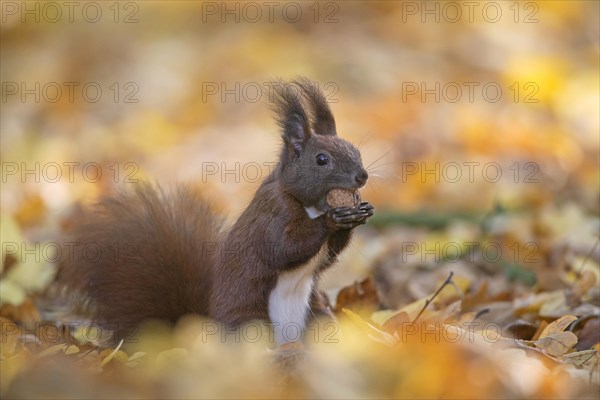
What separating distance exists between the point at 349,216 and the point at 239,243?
39 centimetres

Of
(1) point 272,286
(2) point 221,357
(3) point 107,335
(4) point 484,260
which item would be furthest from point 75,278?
(4) point 484,260

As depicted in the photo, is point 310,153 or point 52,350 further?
point 310,153

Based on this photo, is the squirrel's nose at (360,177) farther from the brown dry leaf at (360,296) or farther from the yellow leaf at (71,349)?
the yellow leaf at (71,349)

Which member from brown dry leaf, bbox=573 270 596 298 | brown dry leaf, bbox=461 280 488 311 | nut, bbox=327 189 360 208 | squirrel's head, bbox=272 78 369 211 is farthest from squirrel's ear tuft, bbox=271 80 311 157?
brown dry leaf, bbox=573 270 596 298

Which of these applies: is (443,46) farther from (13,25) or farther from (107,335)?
(107,335)

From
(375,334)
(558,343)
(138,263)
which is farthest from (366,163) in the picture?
(375,334)

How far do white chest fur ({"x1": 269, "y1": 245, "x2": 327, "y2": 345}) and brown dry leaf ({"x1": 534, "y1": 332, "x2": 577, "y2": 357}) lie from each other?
77 centimetres

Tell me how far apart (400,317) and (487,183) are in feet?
11.7

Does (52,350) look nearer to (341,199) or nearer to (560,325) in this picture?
(341,199)

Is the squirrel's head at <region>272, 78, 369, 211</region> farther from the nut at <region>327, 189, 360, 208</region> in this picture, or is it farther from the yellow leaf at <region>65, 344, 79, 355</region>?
the yellow leaf at <region>65, 344, 79, 355</region>

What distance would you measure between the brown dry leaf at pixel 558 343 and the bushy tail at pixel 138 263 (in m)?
1.24

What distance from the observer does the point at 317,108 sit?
359 centimetres

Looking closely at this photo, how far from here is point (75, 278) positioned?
3830 mm

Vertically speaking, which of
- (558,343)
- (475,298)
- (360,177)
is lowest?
(475,298)
